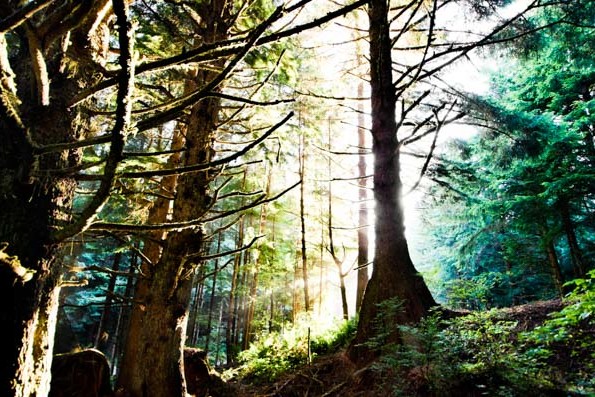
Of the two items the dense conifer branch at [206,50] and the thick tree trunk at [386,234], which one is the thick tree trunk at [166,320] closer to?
the dense conifer branch at [206,50]

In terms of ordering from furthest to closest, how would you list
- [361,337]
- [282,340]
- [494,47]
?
[282,340], [494,47], [361,337]

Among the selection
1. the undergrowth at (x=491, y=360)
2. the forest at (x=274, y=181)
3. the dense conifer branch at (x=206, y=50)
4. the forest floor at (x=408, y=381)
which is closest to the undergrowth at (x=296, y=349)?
the forest at (x=274, y=181)

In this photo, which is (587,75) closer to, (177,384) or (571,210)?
(571,210)

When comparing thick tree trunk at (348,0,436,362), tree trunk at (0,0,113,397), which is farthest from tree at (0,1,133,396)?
thick tree trunk at (348,0,436,362)

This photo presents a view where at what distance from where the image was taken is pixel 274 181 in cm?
1606

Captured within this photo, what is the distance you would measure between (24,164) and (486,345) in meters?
4.18

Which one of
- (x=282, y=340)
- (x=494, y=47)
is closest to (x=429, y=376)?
(x=282, y=340)

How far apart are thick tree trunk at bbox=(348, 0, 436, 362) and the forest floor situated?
1.25 ft

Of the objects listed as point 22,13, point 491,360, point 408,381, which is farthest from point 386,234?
point 22,13

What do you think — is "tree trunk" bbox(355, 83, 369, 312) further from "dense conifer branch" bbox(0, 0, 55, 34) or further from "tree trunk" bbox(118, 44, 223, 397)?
"dense conifer branch" bbox(0, 0, 55, 34)

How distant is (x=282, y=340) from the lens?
358 inches

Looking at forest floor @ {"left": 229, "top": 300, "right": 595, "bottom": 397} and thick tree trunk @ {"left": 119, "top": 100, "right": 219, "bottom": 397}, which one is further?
thick tree trunk @ {"left": 119, "top": 100, "right": 219, "bottom": 397}

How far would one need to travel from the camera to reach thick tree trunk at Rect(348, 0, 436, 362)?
15.8 ft

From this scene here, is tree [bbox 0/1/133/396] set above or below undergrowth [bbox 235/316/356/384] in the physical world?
above
